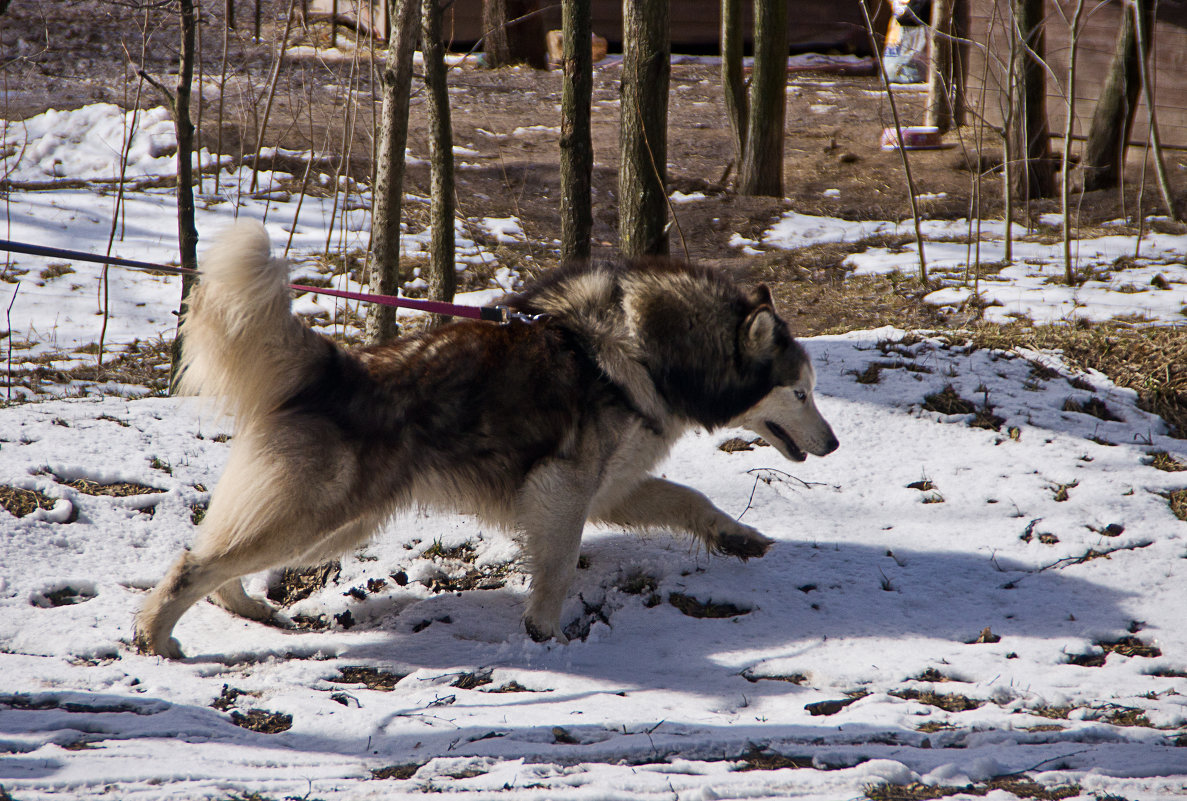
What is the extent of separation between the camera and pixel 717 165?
43.8 ft

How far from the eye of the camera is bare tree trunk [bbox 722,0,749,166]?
11.7m

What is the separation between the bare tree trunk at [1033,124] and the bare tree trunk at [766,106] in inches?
101

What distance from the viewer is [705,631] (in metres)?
3.85

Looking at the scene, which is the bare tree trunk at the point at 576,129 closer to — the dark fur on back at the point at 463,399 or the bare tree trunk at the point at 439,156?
the bare tree trunk at the point at 439,156

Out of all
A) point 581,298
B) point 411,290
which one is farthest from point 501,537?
point 411,290

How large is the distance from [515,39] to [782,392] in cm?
1710

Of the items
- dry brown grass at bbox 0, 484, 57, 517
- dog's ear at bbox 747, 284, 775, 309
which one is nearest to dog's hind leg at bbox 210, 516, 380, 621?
dry brown grass at bbox 0, 484, 57, 517

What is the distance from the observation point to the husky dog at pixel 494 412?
346 cm

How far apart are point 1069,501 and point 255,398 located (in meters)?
3.89

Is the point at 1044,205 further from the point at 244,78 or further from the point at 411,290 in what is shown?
the point at 244,78

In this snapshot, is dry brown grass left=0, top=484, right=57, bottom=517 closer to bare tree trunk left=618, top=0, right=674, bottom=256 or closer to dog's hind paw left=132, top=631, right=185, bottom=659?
dog's hind paw left=132, top=631, right=185, bottom=659

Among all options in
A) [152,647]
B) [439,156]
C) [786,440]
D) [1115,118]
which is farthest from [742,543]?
[1115,118]

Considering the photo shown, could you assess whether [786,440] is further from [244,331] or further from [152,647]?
[152,647]

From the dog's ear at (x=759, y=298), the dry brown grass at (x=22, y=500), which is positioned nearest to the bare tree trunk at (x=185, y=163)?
the dry brown grass at (x=22, y=500)
